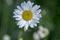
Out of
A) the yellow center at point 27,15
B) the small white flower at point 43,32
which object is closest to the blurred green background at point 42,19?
the small white flower at point 43,32

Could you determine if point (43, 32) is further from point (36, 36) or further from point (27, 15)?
point (27, 15)

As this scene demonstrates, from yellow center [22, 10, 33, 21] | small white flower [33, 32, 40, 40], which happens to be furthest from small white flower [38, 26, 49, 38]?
yellow center [22, 10, 33, 21]

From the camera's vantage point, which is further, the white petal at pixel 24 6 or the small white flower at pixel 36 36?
the small white flower at pixel 36 36

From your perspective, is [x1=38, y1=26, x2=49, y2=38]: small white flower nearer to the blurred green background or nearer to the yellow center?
the blurred green background

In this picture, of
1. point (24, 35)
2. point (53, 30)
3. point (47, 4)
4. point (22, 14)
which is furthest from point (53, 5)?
point (22, 14)

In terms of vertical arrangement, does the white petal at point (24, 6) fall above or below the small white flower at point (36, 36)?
above

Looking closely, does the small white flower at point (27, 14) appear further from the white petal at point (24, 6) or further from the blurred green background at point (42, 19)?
the blurred green background at point (42, 19)
